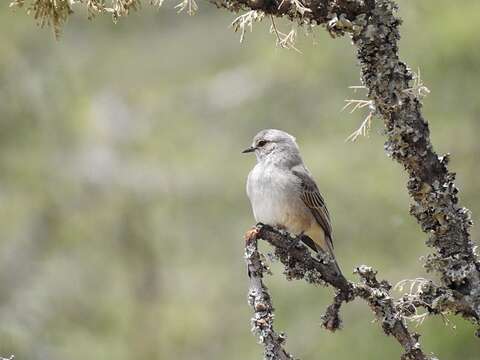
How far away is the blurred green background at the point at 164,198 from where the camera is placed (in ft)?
26.9

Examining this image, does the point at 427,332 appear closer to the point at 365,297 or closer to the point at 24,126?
the point at 365,297

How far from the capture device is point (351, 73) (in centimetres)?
823

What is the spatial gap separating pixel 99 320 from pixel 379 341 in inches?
152

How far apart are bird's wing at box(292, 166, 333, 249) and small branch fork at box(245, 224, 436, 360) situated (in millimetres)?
1691

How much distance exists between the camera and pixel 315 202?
447 centimetres

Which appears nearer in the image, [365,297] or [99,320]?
[365,297]

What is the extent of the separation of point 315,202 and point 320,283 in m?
1.95

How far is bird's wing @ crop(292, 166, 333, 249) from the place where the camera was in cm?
432

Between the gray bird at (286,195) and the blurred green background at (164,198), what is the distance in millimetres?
2880

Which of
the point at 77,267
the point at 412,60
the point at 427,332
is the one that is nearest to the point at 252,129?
the point at 77,267

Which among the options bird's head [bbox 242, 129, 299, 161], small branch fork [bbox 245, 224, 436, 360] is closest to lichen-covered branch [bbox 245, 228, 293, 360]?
small branch fork [bbox 245, 224, 436, 360]

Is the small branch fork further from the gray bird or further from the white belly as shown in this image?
the white belly

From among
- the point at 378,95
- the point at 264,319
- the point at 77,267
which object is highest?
the point at 77,267

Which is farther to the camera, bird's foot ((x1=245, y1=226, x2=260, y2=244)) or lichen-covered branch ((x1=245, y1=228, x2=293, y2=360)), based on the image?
bird's foot ((x1=245, y1=226, x2=260, y2=244))
